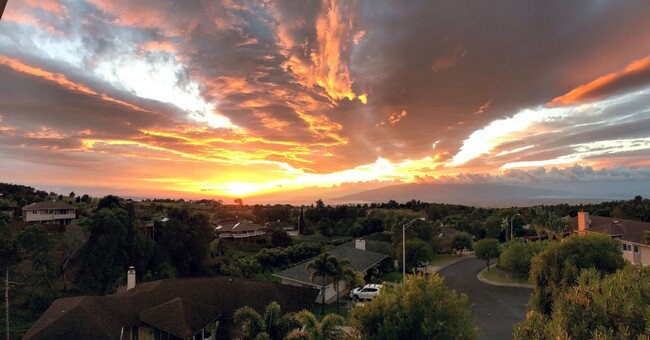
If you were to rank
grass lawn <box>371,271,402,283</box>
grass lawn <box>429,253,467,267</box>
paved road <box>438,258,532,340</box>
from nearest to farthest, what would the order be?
paved road <box>438,258,532,340</box>, grass lawn <box>371,271,402,283</box>, grass lawn <box>429,253,467,267</box>

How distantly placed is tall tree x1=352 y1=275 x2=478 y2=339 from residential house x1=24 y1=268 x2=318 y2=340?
14.7 metres

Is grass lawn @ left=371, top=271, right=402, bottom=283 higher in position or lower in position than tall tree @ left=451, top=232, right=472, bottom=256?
lower

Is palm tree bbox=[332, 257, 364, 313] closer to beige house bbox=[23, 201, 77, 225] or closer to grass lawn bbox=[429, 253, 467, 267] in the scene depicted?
grass lawn bbox=[429, 253, 467, 267]

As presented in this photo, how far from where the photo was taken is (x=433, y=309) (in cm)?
1445

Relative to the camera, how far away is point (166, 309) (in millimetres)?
26141

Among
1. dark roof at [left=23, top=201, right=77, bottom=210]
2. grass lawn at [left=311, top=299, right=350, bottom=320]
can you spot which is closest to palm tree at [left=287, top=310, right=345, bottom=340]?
grass lawn at [left=311, top=299, right=350, bottom=320]

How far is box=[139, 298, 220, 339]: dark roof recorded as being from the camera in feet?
80.6

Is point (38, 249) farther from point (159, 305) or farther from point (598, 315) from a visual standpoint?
point (598, 315)

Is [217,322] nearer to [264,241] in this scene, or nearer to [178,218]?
[178,218]

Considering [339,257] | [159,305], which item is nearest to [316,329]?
[159,305]

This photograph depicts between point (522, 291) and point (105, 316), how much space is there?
144ft

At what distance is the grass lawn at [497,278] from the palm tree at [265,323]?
3697cm

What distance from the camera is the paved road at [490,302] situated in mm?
31609

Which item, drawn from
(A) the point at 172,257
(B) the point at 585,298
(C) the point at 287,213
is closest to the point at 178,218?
(A) the point at 172,257
